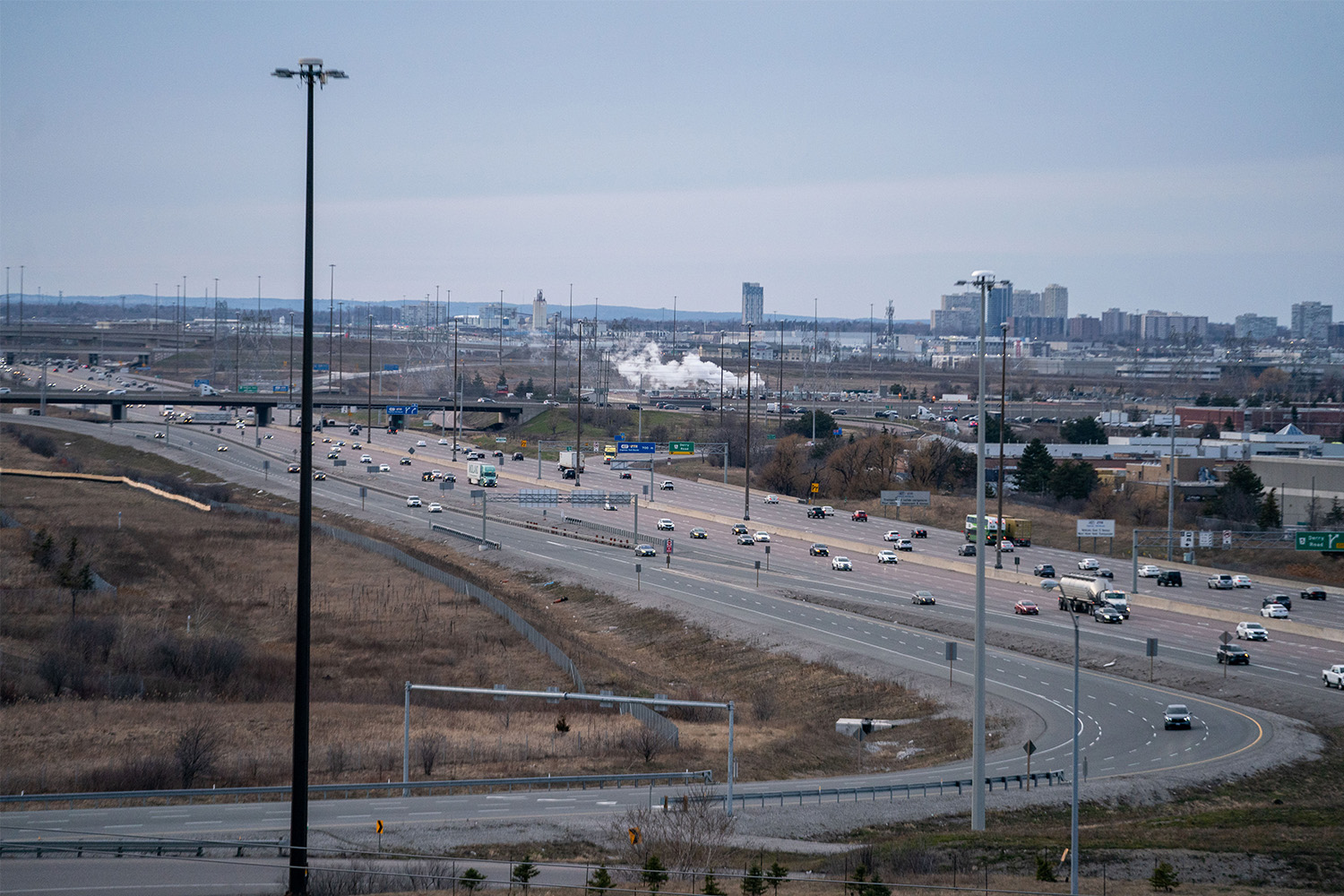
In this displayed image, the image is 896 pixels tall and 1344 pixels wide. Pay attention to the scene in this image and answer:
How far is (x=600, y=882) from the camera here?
16.7m

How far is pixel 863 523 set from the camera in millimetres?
86562

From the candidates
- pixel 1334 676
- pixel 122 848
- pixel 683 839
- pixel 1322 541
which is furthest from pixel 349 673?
pixel 1322 541

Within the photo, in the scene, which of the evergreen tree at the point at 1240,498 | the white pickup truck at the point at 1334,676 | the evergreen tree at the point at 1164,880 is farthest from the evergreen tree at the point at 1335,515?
the evergreen tree at the point at 1164,880

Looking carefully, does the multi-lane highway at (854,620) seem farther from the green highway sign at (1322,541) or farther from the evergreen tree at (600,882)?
the evergreen tree at (600,882)

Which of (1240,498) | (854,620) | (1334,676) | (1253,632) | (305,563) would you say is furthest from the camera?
(1240,498)

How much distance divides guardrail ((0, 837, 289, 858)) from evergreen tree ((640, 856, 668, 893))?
5.92m

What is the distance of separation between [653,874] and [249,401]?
123 m

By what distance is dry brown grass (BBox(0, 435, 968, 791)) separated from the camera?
1168 inches

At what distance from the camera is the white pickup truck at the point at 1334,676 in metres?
40.9

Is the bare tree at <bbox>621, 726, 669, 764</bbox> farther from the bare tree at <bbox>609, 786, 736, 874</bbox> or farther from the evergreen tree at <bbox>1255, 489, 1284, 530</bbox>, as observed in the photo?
the evergreen tree at <bbox>1255, 489, 1284, 530</bbox>

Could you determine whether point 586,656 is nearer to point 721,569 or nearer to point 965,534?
point 721,569

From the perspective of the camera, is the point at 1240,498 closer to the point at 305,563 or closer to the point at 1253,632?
the point at 1253,632

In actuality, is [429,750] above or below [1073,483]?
below

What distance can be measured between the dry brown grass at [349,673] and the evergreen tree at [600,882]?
10972 mm
